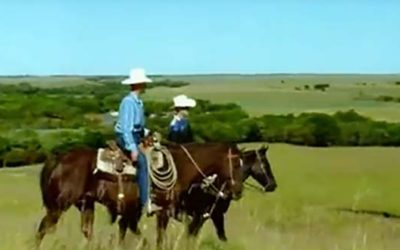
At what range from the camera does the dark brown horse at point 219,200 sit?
41.3ft

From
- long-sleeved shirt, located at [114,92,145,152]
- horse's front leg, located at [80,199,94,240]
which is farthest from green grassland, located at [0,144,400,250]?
long-sleeved shirt, located at [114,92,145,152]

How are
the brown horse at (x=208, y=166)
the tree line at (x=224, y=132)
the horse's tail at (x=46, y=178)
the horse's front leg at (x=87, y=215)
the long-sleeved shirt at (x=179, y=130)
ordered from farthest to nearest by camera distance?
the tree line at (x=224, y=132) < the long-sleeved shirt at (x=179, y=130) < the brown horse at (x=208, y=166) < the horse's tail at (x=46, y=178) < the horse's front leg at (x=87, y=215)

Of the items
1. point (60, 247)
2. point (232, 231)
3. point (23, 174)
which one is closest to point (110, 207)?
point (232, 231)

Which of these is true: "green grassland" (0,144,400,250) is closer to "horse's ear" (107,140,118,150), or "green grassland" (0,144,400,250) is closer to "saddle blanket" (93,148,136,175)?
"saddle blanket" (93,148,136,175)

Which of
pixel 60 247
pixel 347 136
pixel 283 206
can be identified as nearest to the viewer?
pixel 60 247

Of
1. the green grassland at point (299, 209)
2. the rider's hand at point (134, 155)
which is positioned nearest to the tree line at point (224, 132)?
the green grassland at point (299, 209)

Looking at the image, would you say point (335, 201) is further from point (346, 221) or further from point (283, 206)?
point (346, 221)

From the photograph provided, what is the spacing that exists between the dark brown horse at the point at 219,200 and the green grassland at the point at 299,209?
233mm

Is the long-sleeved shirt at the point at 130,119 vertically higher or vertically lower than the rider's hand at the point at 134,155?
higher

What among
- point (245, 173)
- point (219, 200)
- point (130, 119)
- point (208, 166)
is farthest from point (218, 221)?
point (130, 119)

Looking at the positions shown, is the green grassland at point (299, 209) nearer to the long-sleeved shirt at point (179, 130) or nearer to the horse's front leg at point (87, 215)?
the horse's front leg at point (87, 215)

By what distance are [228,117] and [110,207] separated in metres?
52.0

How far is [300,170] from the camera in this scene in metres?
31.8

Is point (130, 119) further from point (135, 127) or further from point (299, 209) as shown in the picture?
point (299, 209)
